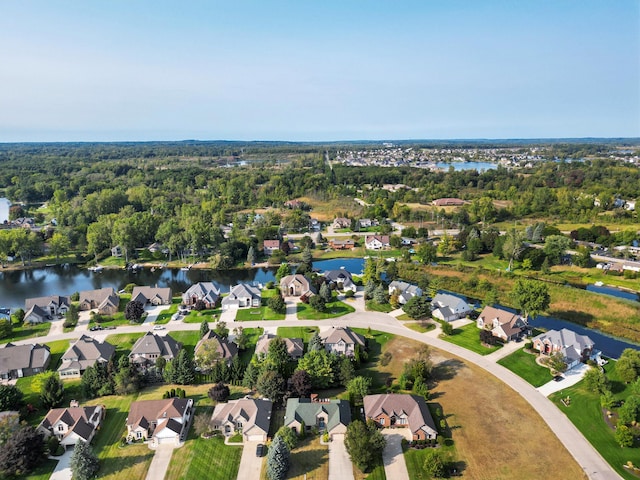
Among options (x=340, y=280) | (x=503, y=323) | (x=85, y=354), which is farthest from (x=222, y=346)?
(x=503, y=323)

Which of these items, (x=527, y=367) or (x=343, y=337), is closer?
(x=527, y=367)

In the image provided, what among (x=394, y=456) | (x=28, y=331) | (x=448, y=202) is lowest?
(x=394, y=456)

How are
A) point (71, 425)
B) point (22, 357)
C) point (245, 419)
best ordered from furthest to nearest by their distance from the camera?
point (22, 357) < point (245, 419) < point (71, 425)

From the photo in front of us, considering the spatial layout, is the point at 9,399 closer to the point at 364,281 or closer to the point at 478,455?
the point at 478,455

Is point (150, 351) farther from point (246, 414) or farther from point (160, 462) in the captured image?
point (246, 414)

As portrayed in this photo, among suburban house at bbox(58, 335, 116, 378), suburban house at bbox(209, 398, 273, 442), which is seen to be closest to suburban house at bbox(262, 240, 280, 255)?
suburban house at bbox(58, 335, 116, 378)

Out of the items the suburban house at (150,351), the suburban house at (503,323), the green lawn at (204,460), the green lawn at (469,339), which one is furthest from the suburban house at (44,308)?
the suburban house at (503,323)
